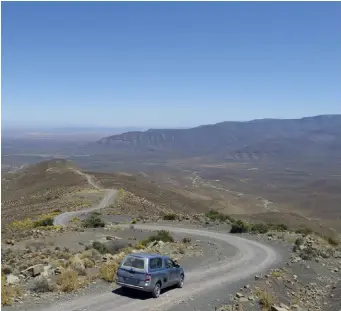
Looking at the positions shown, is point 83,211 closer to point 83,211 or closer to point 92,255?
point 83,211

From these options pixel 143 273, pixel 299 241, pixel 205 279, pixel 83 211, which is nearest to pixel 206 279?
pixel 205 279

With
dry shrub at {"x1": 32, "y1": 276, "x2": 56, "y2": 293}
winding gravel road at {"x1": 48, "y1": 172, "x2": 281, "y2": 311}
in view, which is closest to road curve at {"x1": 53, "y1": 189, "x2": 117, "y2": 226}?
winding gravel road at {"x1": 48, "y1": 172, "x2": 281, "y2": 311}

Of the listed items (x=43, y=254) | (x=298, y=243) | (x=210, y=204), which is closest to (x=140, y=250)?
(x=43, y=254)

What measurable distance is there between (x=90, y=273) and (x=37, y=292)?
3.62 meters

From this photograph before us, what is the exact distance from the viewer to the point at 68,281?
1766 centimetres

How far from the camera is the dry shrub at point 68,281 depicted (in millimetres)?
17453

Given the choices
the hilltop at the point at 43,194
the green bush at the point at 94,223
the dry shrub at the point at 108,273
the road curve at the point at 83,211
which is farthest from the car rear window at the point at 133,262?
the hilltop at the point at 43,194

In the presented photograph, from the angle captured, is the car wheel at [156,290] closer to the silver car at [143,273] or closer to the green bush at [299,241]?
the silver car at [143,273]

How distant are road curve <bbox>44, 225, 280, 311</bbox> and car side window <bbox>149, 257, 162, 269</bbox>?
3.87ft

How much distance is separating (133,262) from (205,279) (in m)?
6.13

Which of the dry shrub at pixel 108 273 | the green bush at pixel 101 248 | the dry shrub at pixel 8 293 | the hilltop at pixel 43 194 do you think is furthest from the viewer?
the hilltop at pixel 43 194

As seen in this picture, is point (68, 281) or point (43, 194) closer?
point (68, 281)

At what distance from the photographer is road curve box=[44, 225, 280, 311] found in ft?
52.4

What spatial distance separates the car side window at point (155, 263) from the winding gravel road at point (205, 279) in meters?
1.18
